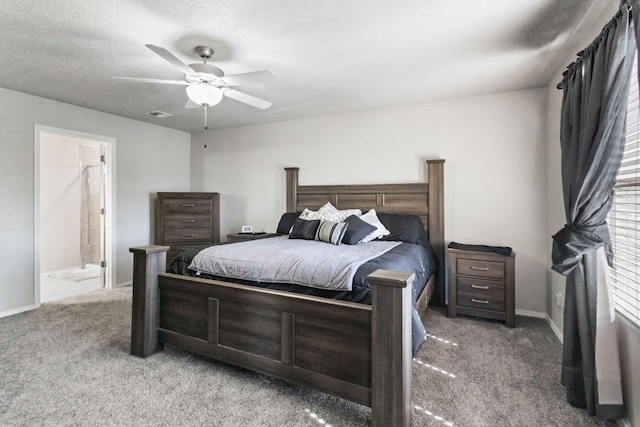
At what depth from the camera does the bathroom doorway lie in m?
5.37

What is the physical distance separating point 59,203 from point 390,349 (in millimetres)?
6585

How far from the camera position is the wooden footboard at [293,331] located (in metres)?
1.59

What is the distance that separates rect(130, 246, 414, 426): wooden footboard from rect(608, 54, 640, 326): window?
1242 millimetres

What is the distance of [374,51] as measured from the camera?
2.57 meters

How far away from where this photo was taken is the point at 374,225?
3533 mm

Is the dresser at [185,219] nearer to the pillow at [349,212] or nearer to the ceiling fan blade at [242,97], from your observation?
the pillow at [349,212]

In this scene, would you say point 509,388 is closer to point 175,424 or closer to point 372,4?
point 175,424

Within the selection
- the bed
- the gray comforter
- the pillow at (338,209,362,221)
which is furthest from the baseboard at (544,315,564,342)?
the pillow at (338,209,362,221)

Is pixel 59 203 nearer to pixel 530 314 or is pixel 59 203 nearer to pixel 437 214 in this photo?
pixel 437 214

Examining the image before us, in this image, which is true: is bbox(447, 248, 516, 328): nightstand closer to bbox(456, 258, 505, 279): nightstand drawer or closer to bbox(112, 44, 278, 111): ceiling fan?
bbox(456, 258, 505, 279): nightstand drawer

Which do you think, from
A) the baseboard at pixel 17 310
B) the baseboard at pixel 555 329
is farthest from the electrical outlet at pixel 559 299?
the baseboard at pixel 17 310

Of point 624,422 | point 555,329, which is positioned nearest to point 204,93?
point 624,422

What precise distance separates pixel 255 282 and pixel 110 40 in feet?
7.13

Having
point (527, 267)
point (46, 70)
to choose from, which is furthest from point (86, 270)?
point (527, 267)
